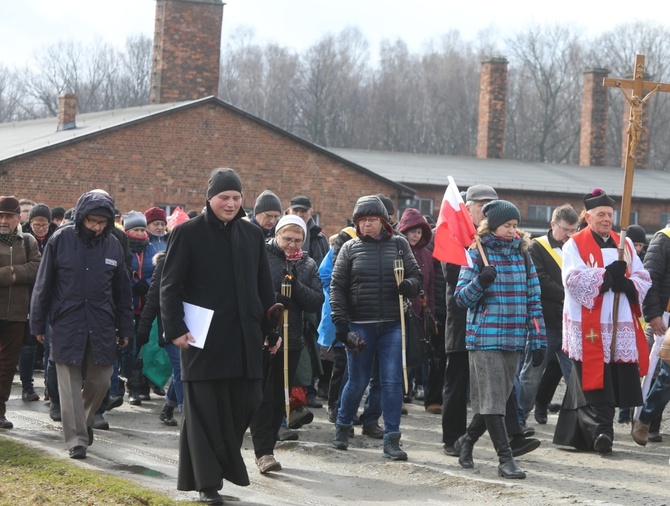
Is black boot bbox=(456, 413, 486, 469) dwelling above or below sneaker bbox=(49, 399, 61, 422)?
above

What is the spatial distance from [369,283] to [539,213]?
35.9m

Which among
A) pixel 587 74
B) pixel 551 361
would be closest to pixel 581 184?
pixel 587 74

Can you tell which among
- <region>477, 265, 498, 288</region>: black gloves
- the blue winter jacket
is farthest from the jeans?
<region>477, 265, 498, 288</region>: black gloves

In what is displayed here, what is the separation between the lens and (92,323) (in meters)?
9.94

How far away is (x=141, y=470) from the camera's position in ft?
30.7

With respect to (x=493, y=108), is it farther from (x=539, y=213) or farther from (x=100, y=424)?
(x=100, y=424)

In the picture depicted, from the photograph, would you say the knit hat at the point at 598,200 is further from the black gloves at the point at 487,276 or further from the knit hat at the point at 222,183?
the knit hat at the point at 222,183

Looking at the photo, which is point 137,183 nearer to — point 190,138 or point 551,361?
point 190,138

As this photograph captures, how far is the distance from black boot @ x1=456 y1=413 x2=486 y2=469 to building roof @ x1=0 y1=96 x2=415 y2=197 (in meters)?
23.2

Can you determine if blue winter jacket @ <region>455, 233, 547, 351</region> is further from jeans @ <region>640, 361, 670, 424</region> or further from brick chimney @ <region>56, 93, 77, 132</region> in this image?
brick chimney @ <region>56, 93, 77, 132</region>

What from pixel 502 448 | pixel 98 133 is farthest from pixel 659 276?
pixel 98 133

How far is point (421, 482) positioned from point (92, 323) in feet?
9.47

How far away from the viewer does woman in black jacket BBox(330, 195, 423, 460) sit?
10.0m

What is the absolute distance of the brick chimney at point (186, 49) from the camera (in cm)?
Result: 4140
